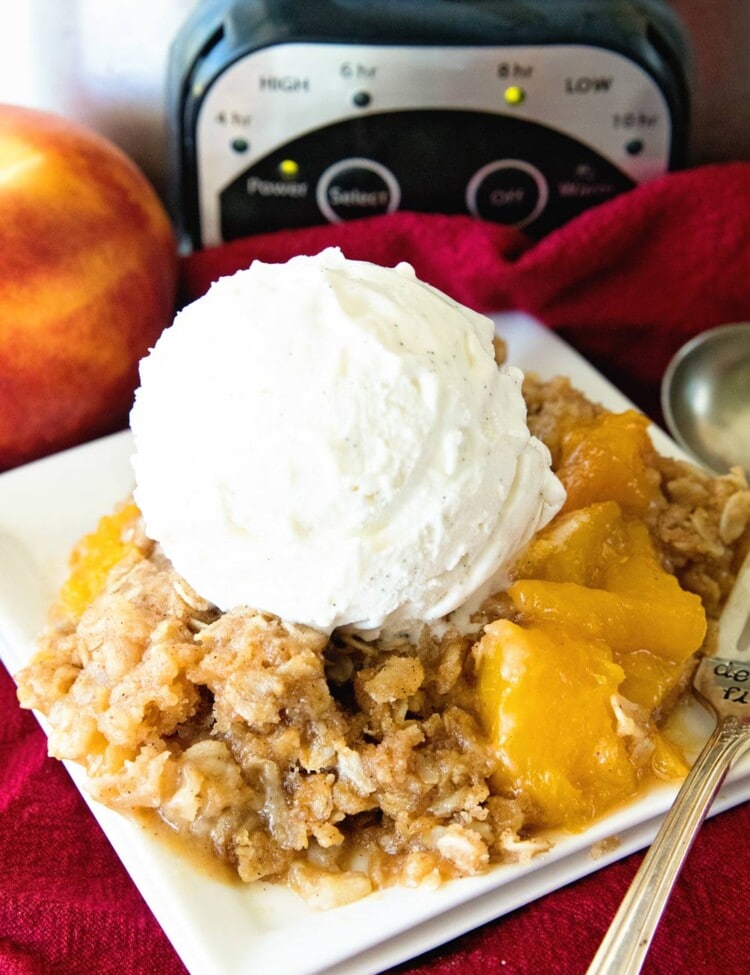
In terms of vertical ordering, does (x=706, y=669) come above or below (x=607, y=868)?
above

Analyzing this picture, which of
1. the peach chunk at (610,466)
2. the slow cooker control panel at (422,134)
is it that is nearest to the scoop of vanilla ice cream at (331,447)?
the peach chunk at (610,466)

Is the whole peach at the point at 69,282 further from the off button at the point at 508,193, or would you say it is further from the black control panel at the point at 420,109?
the off button at the point at 508,193

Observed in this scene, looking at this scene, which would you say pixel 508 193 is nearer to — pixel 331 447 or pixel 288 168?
pixel 288 168

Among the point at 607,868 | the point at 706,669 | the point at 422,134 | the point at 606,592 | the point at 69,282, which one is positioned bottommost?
the point at 607,868

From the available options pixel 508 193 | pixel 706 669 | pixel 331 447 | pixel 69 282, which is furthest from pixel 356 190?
pixel 706 669

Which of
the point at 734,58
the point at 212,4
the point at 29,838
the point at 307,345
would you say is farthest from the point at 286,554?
the point at 734,58

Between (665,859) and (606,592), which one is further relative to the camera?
(606,592)
